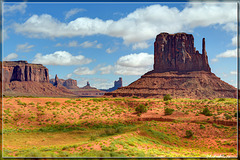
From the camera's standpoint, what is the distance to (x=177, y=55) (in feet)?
527

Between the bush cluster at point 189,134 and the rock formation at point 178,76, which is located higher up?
the rock formation at point 178,76

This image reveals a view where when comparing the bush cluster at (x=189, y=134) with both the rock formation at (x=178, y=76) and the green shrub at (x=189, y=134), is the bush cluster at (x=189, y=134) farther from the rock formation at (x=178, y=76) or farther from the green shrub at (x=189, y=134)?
the rock formation at (x=178, y=76)

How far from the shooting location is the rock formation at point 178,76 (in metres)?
126

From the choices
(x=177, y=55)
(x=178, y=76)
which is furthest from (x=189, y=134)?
(x=177, y=55)

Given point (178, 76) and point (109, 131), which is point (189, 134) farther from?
point (178, 76)

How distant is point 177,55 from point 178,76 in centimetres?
2188

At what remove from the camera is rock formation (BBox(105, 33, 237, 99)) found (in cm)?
12575

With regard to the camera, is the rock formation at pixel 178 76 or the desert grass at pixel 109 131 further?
the rock formation at pixel 178 76

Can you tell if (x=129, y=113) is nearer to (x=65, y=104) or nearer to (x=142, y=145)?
(x=65, y=104)

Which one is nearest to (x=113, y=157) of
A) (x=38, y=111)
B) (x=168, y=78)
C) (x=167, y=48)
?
(x=38, y=111)

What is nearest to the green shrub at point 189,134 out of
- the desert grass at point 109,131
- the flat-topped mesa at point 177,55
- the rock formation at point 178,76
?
the desert grass at point 109,131

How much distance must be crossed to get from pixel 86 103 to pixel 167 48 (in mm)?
120881

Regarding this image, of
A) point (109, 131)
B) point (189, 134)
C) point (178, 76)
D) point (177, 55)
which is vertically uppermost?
point (177, 55)

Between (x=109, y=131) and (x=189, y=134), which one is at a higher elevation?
(x=109, y=131)
